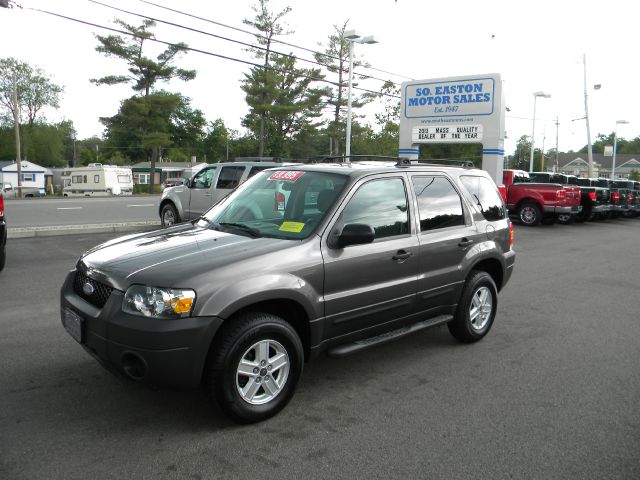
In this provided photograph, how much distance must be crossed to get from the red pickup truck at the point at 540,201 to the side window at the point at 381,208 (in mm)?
15574

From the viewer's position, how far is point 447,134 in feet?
64.1

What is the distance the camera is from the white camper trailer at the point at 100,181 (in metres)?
46.1

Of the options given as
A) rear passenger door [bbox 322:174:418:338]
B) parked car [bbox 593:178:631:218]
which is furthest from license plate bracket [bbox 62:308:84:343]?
parked car [bbox 593:178:631:218]

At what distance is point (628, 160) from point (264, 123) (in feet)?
320

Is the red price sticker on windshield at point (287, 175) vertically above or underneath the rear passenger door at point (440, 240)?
above

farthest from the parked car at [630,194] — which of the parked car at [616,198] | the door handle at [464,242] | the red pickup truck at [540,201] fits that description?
the door handle at [464,242]

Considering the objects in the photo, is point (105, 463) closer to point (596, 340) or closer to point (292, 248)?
point (292, 248)

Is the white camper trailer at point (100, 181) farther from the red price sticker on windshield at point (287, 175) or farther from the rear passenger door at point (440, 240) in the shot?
the rear passenger door at point (440, 240)

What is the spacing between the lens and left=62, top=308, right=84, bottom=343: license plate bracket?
361 centimetres

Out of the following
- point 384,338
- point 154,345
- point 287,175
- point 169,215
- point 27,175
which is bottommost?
point 384,338

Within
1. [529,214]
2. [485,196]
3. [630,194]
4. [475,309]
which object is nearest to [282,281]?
[475,309]

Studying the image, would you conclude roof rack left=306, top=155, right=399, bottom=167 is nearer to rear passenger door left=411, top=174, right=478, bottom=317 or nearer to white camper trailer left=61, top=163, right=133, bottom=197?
rear passenger door left=411, top=174, right=478, bottom=317

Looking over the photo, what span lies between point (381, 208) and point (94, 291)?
→ 2.18 meters

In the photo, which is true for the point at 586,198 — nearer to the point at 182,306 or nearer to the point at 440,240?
the point at 440,240
